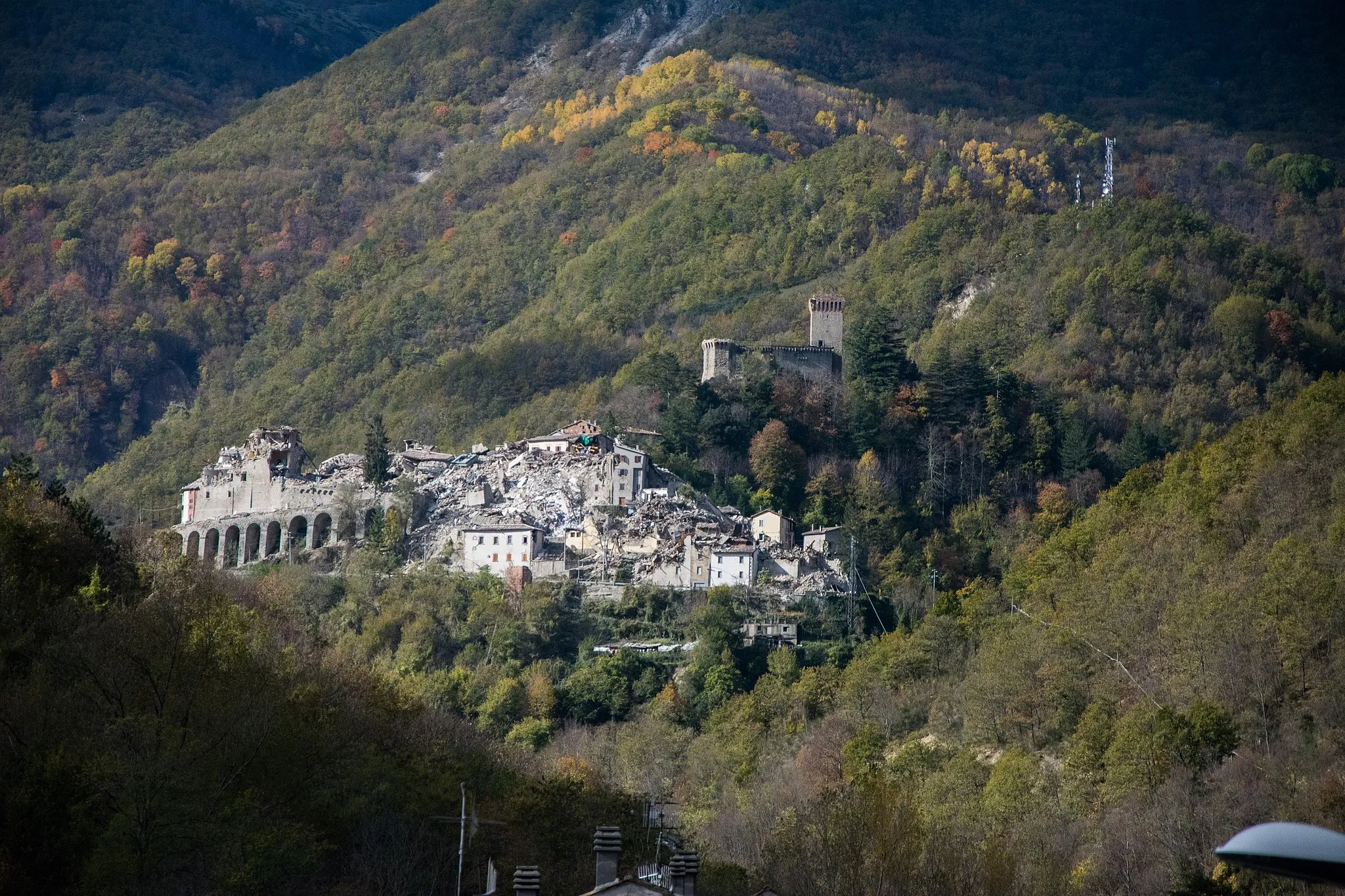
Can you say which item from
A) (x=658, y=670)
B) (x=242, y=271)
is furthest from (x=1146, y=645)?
(x=242, y=271)

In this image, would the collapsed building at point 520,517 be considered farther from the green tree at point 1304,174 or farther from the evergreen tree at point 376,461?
the green tree at point 1304,174

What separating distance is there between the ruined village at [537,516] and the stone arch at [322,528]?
63 mm

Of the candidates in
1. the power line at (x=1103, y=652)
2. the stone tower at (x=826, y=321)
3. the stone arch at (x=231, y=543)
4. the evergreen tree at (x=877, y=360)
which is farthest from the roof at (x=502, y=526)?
the power line at (x=1103, y=652)

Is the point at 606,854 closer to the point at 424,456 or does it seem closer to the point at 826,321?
the point at 424,456

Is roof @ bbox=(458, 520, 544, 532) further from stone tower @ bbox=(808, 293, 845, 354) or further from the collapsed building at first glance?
stone tower @ bbox=(808, 293, 845, 354)

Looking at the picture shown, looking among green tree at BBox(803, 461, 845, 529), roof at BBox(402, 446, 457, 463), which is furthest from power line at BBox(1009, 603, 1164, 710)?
roof at BBox(402, 446, 457, 463)

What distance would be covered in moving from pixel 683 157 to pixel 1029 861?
11667 centimetres

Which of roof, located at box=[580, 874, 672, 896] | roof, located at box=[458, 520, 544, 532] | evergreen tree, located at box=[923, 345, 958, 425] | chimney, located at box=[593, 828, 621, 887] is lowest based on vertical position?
roof, located at box=[580, 874, 672, 896]

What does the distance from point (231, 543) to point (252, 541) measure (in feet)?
3.54

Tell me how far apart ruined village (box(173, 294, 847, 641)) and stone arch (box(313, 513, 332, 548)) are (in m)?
0.06

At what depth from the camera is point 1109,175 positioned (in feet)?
520

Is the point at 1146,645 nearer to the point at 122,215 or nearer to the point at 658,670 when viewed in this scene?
the point at 658,670

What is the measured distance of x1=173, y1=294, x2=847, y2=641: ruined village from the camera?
9294cm

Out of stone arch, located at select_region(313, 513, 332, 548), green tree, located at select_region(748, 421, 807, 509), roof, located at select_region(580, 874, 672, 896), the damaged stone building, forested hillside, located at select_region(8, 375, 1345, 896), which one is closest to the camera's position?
roof, located at select_region(580, 874, 672, 896)
